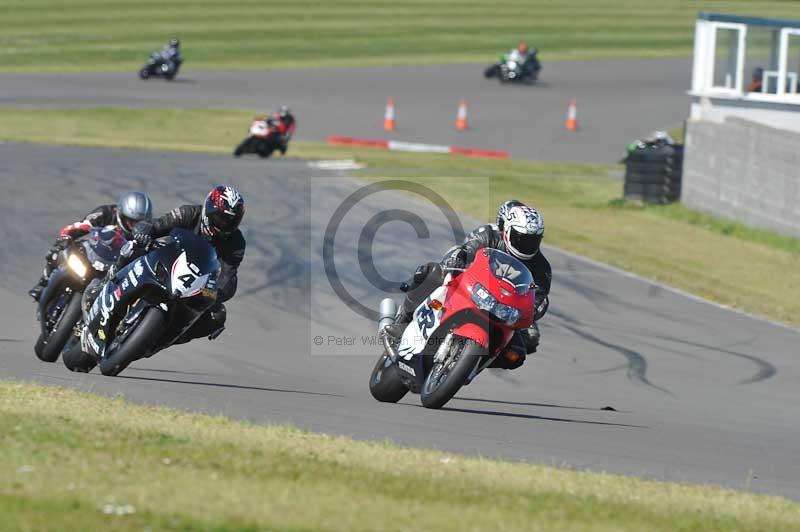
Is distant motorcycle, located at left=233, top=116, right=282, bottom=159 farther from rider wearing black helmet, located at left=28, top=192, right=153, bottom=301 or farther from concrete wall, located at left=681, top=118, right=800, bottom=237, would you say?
rider wearing black helmet, located at left=28, top=192, right=153, bottom=301

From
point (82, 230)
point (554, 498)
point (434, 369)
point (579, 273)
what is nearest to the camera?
point (554, 498)

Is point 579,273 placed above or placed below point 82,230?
below

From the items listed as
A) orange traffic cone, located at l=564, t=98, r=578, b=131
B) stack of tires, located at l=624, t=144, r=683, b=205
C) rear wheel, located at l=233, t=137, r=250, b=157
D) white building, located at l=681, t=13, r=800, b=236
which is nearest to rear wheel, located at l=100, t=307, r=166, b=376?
white building, located at l=681, t=13, r=800, b=236

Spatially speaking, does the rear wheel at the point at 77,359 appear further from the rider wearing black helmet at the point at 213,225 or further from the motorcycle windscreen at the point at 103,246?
the rider wearing black helmet at the point at 213,225

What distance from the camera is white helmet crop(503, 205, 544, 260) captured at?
9.62 m

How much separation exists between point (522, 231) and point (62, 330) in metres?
3.76

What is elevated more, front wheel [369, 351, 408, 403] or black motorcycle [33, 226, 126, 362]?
black motorcycle [33, 226, 126, 362]

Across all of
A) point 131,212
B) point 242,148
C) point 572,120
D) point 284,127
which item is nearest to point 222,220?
point 131,212

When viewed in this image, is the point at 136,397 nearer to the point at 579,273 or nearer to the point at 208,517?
the point at 208,517

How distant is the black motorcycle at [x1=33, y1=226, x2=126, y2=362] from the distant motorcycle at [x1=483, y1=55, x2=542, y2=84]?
34.3 m

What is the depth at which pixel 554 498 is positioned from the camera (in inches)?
259

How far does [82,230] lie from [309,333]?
3096 mm

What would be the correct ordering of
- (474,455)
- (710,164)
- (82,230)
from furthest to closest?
1. (710,164)
2. (82,230)
3. (474,455)

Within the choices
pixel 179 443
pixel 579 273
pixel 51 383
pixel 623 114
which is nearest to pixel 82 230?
pixel 51 383
